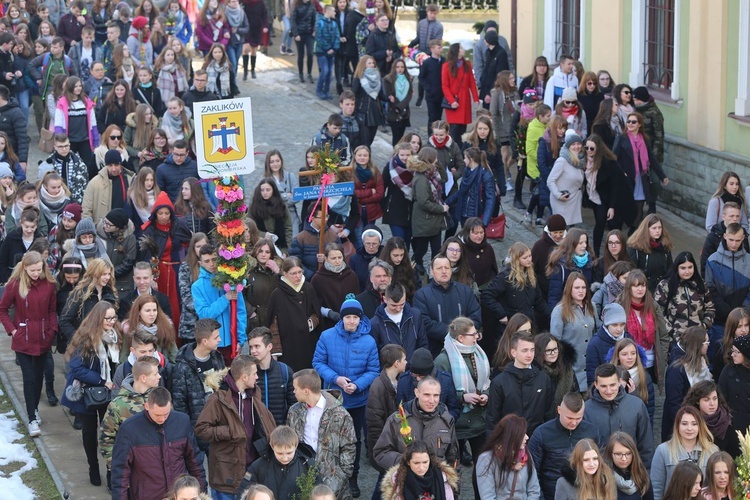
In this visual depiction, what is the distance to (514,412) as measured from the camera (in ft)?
40.1

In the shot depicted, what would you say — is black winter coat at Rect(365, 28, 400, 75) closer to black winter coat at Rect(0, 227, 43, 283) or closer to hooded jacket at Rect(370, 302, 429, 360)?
black winter coat at Rect(0, 227, 43, 283)

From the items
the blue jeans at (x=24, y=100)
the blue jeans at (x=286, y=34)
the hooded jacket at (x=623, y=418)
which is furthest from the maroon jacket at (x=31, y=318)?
the blue jeans at (x=286, y=34)

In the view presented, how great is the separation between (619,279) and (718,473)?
3.64 meters

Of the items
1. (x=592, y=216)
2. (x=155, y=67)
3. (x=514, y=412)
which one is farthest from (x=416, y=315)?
(x=155, y=67)

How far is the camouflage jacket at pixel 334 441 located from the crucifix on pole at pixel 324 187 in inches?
154

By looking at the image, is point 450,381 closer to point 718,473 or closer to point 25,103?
point 718,473

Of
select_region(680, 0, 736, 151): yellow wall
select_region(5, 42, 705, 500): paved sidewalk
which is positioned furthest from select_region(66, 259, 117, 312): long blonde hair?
select_region(680, 0, 736, 151): yellow wall

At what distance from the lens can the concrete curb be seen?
42.8ft

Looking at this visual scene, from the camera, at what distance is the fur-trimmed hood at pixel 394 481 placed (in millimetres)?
10727

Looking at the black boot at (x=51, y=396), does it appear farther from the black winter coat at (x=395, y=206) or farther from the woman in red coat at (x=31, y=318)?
the black winter coat at (x=395, y=206)

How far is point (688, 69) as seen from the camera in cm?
2034

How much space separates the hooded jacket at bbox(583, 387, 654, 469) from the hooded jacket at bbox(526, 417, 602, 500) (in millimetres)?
343

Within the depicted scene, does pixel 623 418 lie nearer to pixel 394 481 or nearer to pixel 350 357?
pixel 394 481

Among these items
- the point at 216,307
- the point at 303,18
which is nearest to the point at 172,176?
the point at 216,307
